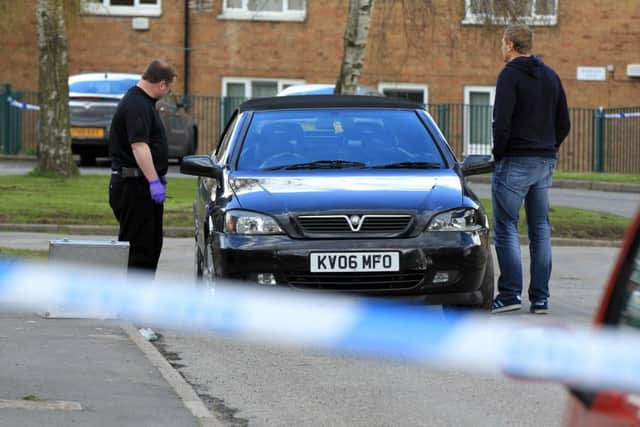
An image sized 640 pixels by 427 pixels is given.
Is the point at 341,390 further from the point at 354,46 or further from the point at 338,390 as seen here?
the point at 354,46

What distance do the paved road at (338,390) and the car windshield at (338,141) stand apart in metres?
1.35

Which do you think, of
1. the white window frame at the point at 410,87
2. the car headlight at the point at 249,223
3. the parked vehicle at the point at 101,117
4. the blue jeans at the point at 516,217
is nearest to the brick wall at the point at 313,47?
the white window frame at the point at 410,87

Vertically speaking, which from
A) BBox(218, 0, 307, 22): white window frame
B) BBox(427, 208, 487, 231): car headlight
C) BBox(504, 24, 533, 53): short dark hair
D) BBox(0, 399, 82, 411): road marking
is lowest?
BBox(0, 399, 82, 411): road marking

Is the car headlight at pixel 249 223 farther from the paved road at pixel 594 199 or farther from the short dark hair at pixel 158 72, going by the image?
the paved road at pixel 594 199

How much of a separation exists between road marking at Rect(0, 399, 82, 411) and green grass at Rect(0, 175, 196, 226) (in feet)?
28.7

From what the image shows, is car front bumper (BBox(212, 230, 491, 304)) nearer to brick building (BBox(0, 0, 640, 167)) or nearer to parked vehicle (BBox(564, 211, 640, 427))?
parked vehicle (BBox(564, 211, 640, 427))

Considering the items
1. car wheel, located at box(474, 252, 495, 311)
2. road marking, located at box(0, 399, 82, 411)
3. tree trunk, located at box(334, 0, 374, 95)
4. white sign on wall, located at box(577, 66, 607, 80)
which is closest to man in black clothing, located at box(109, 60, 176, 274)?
car wheel, located at box(474, 252, 495, 311)

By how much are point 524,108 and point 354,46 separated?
10.7m

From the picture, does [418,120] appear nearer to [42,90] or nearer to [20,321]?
[20,321]

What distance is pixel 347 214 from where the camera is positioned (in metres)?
8.97

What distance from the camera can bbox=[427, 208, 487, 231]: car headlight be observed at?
29.8 ft

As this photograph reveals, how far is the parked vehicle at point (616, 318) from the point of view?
333cm

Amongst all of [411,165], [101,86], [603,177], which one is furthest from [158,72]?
[603,177]

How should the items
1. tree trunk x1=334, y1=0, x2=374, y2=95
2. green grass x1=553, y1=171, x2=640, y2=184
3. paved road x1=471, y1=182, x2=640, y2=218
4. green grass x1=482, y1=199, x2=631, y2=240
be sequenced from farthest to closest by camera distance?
green grass x1=553, y1=171, x2=640, y2=184 < paved road x1=471, y1=182, x2=640, y2=218 < tree trunk x1=334, y1=0, x2=374, y2=95 < green grass x1=482, y1=199, x2=631, y2=240
